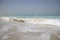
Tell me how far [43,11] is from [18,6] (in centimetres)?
89

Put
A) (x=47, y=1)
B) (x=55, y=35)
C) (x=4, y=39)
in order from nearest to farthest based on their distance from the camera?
1. (x=4, y=39)
2. (x=55, y=35)
3. (x=47, y=1)

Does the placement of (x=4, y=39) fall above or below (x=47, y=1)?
below

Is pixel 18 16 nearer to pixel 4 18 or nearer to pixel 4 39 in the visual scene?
pixel 4 18

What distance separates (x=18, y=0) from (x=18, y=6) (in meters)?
0.21

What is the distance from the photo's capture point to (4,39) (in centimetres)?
236

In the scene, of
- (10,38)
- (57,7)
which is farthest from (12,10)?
(10,38)

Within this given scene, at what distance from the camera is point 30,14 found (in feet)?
13.7

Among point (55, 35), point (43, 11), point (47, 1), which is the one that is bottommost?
point (55, 35)

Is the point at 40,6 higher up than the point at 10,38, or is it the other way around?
the point at 40,6

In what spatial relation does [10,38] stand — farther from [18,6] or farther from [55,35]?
[18,6]

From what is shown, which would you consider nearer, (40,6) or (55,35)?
(55,35)

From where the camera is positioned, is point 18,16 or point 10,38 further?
point 18,16

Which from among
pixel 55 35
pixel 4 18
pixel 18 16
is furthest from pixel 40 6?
pixel 55 35

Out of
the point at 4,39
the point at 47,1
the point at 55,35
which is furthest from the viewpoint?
the point at 47,1
